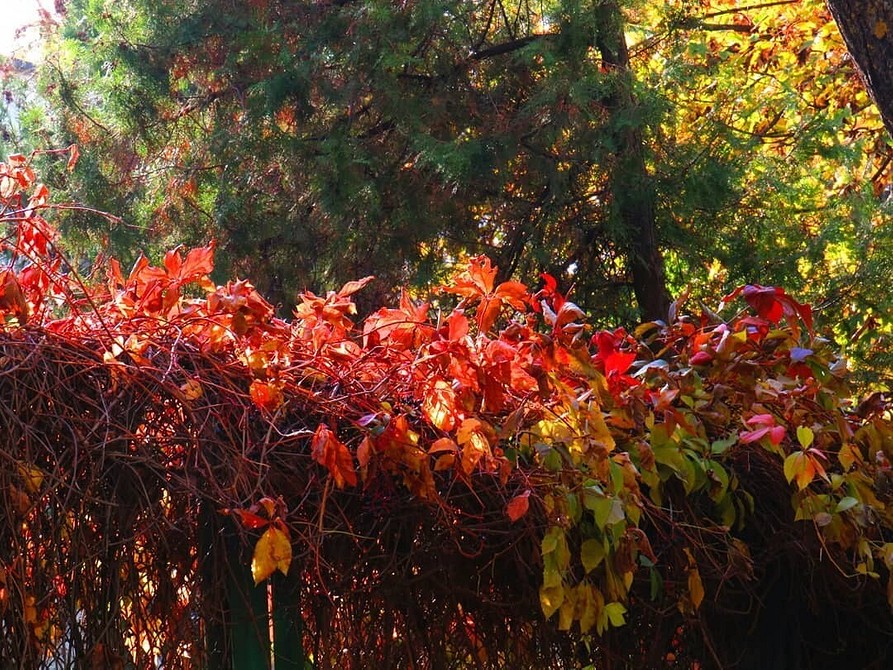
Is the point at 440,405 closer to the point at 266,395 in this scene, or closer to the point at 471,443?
the point at 471,443

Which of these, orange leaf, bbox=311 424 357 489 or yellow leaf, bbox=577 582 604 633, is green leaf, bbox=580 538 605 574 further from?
orange leaf, bbox=311 424 357 489

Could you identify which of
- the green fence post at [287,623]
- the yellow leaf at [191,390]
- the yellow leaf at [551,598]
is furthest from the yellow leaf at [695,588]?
the yellow leaf at [191,390]

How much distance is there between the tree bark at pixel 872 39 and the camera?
9.01 ft

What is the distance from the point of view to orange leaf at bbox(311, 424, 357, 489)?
5.30ft

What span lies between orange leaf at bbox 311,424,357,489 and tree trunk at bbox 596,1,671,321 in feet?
13.8

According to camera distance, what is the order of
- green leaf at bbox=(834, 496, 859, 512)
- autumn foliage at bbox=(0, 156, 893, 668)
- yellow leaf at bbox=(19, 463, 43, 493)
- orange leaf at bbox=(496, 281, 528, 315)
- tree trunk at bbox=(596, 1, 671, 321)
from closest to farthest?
1. yellow leaf at bbox=(19, 463, 43, 493)
2. autumn foliage at bbox=(0, 156, 893, 668)
3. orange leaf at bbox=(496, 281, 528, 315)
4. green leaf at bbox=(834, 496, 859, 512)
5. tree trunk at bbox=(596, 1, 671, 321)

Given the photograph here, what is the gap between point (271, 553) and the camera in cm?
155

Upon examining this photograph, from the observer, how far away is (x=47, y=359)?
158 cm

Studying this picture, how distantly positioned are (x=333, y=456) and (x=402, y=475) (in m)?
0.25

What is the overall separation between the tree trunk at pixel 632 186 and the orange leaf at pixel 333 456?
13.8 feet

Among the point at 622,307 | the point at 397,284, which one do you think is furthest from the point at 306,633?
the point at 622,307

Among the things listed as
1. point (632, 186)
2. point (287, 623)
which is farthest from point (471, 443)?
point (632, 186)

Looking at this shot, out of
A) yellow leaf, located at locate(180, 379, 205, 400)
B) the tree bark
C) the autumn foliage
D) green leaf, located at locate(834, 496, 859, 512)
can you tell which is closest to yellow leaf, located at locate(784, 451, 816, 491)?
the autumn foliage

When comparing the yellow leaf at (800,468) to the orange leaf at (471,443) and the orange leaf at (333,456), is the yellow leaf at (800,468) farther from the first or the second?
the orange leaf at (333,456)
